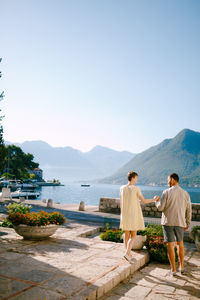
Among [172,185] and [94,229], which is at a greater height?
[172,185]

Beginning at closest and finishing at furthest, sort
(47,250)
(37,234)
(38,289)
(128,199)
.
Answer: (38,289) < (128,199) < (47,250) < (37,234)

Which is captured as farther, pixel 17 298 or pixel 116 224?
pixel 116 224

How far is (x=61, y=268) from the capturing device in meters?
5.41

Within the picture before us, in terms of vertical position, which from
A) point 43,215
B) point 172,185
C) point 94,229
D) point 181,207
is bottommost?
point 94,229

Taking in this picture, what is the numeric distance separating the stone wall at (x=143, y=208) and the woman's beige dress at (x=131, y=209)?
32.8ft

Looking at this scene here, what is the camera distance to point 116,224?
11648 mm

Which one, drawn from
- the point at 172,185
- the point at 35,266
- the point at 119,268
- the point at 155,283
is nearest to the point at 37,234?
the point at 35,266

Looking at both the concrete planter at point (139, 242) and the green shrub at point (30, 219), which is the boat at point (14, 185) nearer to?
the green shrub at point (30, 219)

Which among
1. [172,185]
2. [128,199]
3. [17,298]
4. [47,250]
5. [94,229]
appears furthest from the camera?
[94,229]

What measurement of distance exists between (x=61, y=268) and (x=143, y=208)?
38.0 ft

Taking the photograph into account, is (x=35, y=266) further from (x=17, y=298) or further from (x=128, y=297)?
(x=128, y=297)

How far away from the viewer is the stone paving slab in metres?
4.23

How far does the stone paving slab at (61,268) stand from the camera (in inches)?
167

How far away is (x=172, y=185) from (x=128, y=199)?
1075 millimetres
